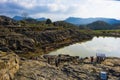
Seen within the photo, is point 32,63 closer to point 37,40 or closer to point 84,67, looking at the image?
point 84,67

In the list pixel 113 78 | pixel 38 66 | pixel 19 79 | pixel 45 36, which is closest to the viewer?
pixel 19 79

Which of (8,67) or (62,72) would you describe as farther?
(62,72)

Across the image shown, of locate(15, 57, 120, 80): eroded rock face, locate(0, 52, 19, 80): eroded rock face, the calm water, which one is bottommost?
the calm water

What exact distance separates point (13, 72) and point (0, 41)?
40696 mm

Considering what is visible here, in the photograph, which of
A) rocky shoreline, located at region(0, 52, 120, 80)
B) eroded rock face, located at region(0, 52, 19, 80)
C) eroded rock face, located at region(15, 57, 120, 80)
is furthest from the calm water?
eroded rock face, located at region(0, 52, 19, 80)

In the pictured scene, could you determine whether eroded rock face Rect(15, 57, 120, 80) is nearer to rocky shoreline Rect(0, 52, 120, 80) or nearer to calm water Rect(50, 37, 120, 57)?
rocky shoreline Rect(0, 52, 120, 80)

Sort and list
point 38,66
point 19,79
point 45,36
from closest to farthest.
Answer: point 19,79 → point 38,66 → point 45,36

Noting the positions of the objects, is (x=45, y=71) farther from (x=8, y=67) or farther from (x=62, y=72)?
(x=8, y=67)

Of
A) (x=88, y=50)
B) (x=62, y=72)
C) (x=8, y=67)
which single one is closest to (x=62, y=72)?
(x=62, y=72)

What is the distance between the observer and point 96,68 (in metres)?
39.4

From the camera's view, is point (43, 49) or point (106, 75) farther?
point (43, 49)

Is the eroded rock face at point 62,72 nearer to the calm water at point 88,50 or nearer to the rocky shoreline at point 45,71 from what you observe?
the rocky shoreline at point 45,71

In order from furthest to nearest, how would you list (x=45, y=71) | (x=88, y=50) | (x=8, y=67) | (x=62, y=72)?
(x=88, y=50)
(x=62, y=72)
(x=45, y=71)
(x=8, y=67)

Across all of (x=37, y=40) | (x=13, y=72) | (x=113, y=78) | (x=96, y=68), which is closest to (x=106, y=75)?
(x=113, y=78)
